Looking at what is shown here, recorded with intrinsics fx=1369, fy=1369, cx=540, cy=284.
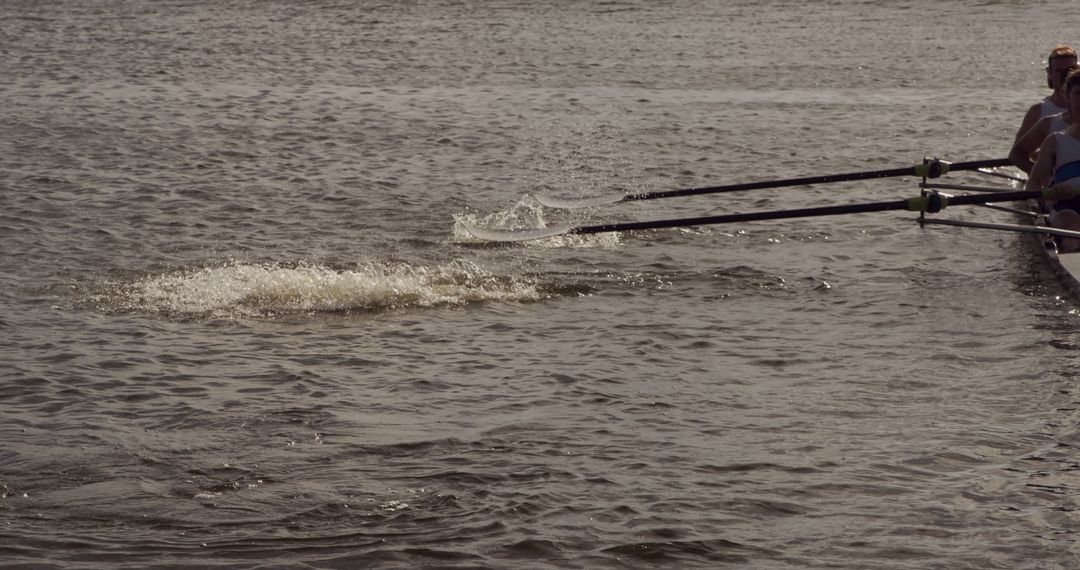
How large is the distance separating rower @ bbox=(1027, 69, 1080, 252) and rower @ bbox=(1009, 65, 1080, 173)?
2.56 feet

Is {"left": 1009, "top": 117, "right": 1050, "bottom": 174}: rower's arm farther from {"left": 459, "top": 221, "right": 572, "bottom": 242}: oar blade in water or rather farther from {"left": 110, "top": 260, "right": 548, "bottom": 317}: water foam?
{"left": 110, "top": 260, "right": 548, "bottom": 317}: water foam

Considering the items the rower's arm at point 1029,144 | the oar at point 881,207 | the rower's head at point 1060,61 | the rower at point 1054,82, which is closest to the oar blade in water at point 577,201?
the oar at point 881,207

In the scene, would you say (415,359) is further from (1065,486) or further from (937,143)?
(937,143)

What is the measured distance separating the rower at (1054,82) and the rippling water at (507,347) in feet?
3.83

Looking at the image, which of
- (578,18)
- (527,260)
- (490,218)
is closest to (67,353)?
(527,260)

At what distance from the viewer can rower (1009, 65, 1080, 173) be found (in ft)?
38.1

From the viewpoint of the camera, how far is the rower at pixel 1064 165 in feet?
34.0

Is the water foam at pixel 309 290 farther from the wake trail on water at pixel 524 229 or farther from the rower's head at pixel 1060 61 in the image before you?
the rower's head at pixel 1060 61

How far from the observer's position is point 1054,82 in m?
11.8

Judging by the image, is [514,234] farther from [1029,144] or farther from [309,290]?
[1029,144]

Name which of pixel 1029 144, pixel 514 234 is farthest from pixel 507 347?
pixel 1029 144

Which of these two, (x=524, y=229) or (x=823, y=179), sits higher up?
(x=823, y=179)

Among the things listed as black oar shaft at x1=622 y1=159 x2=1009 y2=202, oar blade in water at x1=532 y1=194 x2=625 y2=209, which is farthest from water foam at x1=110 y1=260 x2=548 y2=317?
oar blade in water at x1=532 y1=194 x2=625 y2=209

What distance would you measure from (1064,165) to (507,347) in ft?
15.1
